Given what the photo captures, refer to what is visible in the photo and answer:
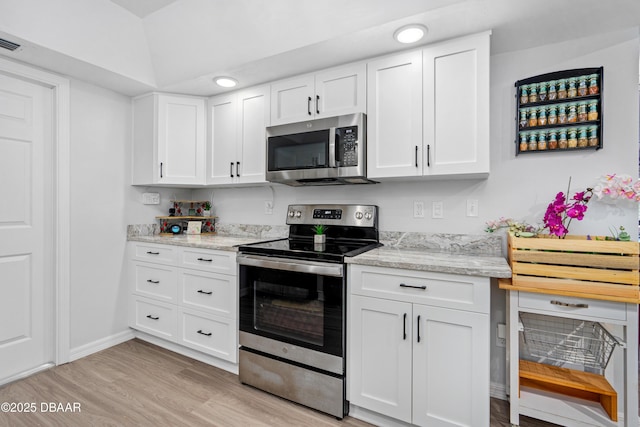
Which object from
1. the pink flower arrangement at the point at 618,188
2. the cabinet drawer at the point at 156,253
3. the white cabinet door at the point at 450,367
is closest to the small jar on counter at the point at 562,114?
the pink flower arrangement at the point at 618,188

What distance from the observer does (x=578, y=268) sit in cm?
145

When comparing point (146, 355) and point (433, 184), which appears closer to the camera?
point (433, 184)

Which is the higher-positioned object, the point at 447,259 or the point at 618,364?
the point at 447,259

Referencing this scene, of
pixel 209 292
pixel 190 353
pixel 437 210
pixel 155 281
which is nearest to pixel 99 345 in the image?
pixel 155 281

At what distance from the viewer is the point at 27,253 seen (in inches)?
90.5

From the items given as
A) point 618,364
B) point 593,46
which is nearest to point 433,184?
point 593,46

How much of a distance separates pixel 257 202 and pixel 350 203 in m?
0.97

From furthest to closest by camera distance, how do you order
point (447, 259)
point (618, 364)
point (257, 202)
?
point (257, 202)
point (447, 259)
point (618, 364)

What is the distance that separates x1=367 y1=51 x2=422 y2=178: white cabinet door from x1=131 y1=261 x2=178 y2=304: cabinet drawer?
1.81 metres

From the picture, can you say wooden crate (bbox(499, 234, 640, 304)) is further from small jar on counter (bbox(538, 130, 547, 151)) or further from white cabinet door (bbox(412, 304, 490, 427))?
small jar on counter (bbox(538, 130, 547, 151))

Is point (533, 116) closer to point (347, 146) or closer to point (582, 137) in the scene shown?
point (582, 137)

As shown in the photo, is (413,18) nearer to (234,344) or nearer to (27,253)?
(234,344)

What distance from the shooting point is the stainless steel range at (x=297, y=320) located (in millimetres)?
1791

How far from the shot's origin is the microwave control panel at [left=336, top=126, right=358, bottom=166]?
205cm
